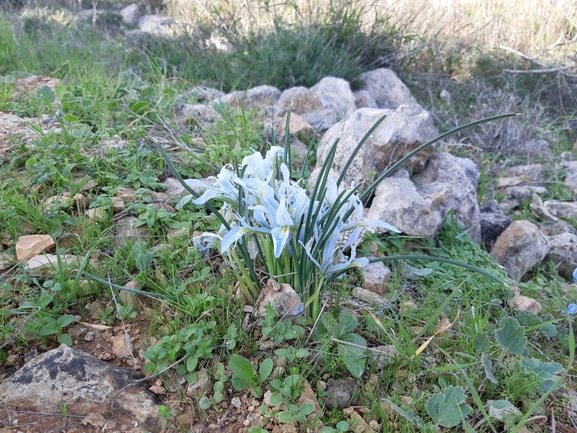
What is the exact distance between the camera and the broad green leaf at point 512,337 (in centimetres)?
157

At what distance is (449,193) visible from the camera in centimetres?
262

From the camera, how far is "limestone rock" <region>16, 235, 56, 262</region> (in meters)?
1.91

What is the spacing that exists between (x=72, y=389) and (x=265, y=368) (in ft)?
1.85

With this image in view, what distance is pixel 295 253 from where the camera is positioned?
1527 mm

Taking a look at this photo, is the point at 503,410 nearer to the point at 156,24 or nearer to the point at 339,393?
the point at 339,393

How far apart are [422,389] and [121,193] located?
148 centimetres

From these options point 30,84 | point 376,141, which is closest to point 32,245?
point 376,141

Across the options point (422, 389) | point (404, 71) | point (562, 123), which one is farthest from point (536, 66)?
point (422, 389)

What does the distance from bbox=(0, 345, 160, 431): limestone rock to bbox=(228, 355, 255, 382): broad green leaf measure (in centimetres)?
26

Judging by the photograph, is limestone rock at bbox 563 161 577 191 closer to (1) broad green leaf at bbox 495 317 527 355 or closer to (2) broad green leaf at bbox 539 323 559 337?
(2) broad green leaf at bbox 539 323 559 337

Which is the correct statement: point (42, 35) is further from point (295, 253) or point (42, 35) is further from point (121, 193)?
point (295, 253)

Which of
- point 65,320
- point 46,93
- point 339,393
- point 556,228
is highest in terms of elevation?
point 46,93

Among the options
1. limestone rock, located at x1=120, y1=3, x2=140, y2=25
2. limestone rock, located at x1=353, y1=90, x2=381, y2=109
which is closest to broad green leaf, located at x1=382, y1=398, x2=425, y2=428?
limestone rock, located at x1=353, y1=90, x2=381, y2=109

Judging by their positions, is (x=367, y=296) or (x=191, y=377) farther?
(x=367, y=296)
